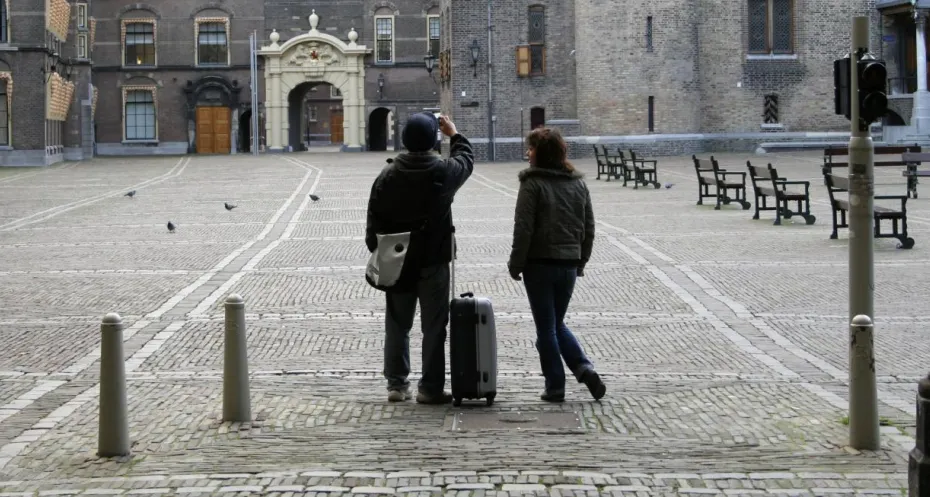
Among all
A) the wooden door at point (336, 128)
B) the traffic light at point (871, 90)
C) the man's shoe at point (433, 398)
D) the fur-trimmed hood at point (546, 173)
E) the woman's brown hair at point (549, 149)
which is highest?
the wooden door at point (336, 128)

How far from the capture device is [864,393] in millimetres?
7441

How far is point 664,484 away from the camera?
6.78 metres

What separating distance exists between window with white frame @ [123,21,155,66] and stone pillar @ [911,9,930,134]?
125 feet

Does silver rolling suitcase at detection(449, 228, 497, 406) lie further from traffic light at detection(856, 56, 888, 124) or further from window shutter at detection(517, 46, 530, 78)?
window shutter at detection(517, 46, 530, 78)

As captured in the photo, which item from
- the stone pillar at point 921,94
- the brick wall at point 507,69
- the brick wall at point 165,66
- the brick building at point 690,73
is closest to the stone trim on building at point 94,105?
the brick wall at point 165,66

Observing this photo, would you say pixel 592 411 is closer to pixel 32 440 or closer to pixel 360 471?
pixel 360 471

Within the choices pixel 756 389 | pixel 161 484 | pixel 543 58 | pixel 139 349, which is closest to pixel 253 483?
pixel 161 484

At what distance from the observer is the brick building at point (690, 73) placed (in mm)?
51062

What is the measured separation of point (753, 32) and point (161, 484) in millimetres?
47577

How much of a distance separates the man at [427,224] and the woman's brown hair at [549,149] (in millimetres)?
449

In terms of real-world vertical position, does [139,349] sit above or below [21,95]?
below

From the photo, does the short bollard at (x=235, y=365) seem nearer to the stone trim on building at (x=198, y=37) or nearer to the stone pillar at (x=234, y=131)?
the stone pillar at (x=234, y=131)

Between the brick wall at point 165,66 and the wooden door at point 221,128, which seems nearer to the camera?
the brick wall at point 165,66

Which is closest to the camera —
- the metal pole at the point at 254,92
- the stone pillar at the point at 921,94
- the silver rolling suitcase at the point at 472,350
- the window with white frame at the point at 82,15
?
the silver rolling suitcase at the point at 472,350
